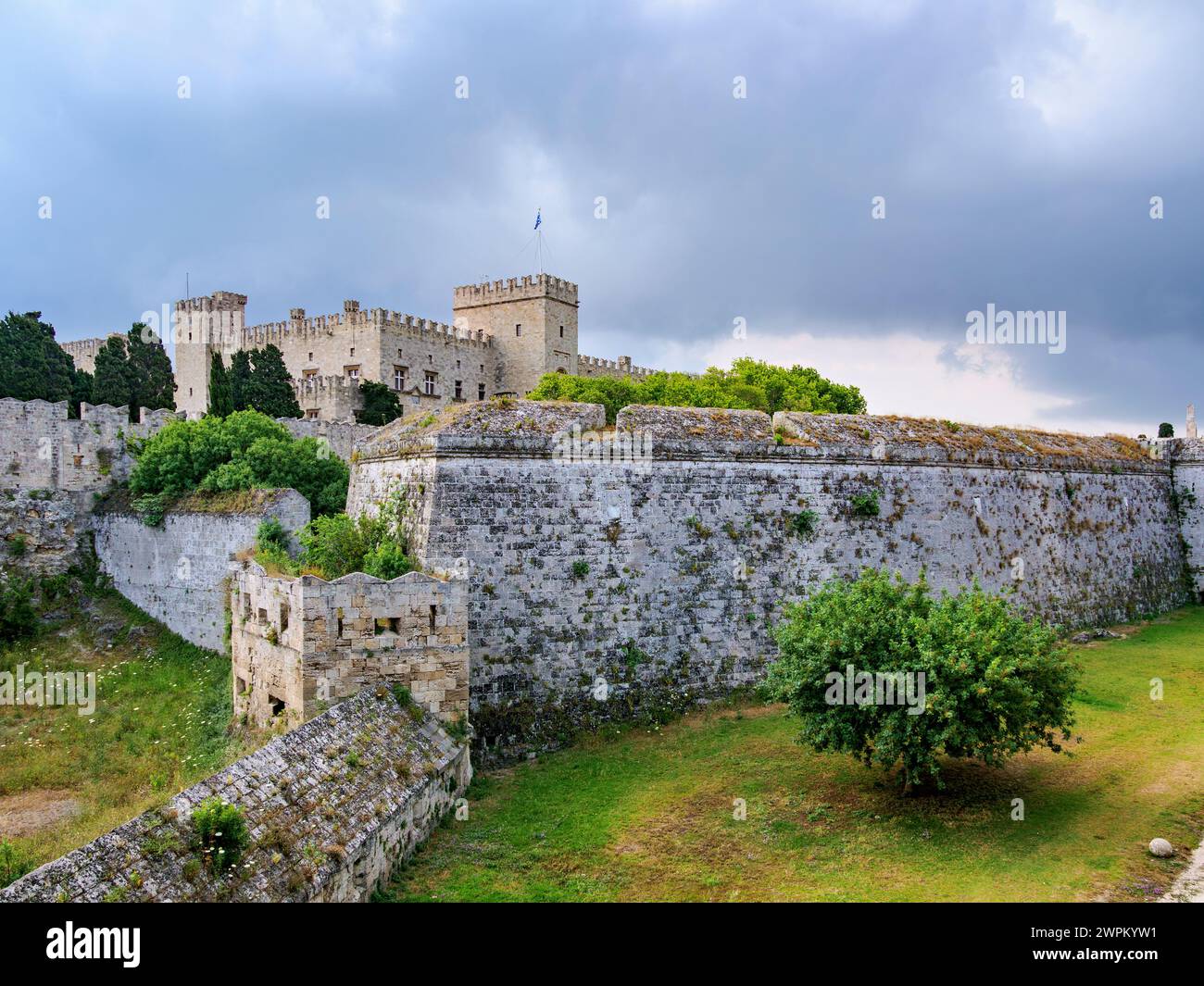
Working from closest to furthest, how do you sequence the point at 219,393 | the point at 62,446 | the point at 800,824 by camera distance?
the point at 800,824
the point at 62,446
the point at 219,393

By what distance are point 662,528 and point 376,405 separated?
114ft

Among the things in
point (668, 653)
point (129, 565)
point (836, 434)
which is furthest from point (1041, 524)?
point (129, 565)

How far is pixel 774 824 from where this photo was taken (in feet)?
38.0

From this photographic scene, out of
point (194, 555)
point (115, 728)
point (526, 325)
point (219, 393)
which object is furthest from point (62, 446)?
point (526, 325)

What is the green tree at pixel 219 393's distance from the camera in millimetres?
39719

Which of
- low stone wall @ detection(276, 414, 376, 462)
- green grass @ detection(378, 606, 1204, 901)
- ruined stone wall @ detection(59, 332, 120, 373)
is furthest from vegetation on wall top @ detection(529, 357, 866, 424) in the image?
ruined stone wall @ detection(59, 332, 120, 373)

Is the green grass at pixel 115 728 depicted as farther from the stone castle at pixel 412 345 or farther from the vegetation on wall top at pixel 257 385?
the stone castle at pixel 412 345

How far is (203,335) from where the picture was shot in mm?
57188

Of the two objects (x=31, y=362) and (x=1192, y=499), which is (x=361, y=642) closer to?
(x=1192, y=499)

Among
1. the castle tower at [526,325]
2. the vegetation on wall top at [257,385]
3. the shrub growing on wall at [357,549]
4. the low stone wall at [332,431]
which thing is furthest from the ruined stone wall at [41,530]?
the castle tower at [526,325]

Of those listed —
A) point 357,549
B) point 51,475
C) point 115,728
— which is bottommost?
point 115,728

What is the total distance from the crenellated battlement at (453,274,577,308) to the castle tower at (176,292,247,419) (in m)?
13.8
